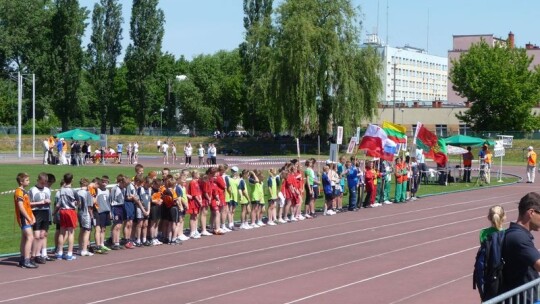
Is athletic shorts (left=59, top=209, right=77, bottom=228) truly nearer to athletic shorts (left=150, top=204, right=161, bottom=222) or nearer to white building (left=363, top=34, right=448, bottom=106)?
athletic shorts (left=150, top=204, right=161, bottom=222)

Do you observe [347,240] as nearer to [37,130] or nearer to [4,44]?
[37,130]

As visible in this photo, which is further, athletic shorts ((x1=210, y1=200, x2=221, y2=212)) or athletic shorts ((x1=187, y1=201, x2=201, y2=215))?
athletic shorts ((x1=210, y1=200, x2=221, y2=212))

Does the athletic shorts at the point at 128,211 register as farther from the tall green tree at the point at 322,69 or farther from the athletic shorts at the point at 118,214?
the tall green tree at the point at 322,69

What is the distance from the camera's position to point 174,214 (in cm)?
2017

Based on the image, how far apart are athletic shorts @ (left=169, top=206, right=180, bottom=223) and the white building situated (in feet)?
391

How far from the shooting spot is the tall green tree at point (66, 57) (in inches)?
3255

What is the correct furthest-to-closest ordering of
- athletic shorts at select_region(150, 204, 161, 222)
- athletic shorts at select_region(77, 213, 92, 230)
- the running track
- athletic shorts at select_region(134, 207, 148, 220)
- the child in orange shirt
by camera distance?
1. athletic shorts at select_region(150, 204, 161, 222)
2. athletic shorts at select_region(134, 207, 148, 220)
3. athletic shorts at select_region(77, 213, 92, 230)
4. the child in orange shirt
5. the running track

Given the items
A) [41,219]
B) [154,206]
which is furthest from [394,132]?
[41,219]

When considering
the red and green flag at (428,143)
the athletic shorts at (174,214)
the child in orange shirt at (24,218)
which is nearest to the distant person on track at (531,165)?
the red and green flag at (428,143)

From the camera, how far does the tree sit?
3329 inches

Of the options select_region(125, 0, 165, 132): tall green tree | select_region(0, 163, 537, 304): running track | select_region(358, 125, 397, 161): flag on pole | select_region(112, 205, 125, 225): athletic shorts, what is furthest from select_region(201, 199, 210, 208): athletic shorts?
select_region(125, 0, 165, 132): tall green tree

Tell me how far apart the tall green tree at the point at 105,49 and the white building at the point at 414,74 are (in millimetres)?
58105

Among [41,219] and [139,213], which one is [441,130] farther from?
[41,219]

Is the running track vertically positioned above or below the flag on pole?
below
